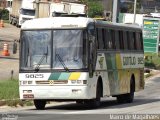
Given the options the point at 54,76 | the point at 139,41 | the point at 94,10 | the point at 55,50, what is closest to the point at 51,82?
the point at 54,76

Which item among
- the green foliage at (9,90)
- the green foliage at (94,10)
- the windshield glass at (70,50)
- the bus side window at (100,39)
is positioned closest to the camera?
the windshield glass at (70,50)

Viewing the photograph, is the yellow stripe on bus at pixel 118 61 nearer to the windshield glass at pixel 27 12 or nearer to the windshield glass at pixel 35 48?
the windshield glass at pixel 35 48

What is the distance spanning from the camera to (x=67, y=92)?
22.6 metres

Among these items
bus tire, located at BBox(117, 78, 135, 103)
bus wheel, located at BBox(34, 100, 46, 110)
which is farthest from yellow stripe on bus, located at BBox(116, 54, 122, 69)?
bus wheel, located at BBox(34, 100, 46, 110)

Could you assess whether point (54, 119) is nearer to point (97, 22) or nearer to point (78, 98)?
point (78, 98)

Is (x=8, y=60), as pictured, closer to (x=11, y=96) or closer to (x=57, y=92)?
(x=11, y=96)

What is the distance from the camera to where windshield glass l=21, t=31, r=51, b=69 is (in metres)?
22.8

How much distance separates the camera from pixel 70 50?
22.8 m

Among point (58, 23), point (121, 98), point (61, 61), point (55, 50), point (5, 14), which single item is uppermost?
point (58, 23)

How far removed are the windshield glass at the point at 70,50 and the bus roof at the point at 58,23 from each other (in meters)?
0.28

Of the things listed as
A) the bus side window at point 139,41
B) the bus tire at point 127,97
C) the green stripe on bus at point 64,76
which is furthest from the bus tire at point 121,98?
the green stripe on bus at point 64,76

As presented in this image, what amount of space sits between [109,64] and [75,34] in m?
2.81

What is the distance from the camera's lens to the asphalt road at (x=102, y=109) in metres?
19.6

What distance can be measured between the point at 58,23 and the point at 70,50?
3.51ft
